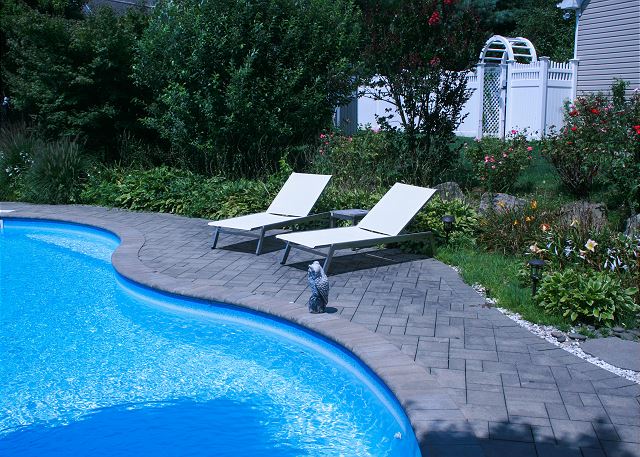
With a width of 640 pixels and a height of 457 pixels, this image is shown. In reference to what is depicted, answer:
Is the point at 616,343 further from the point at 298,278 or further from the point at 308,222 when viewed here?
the point at 308,222

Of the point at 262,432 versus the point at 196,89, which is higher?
the point at 196,89

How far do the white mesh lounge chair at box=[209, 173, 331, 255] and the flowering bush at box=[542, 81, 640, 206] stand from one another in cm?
374

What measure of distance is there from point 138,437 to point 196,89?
8.48 meters

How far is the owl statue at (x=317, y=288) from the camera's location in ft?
19.9

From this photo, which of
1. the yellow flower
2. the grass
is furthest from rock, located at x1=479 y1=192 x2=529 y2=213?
the yellow flower

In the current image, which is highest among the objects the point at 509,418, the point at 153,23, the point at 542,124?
the point at 153,23

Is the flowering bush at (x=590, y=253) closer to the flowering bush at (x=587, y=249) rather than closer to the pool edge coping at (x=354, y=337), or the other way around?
the flowering bush at (x=587, y=249)

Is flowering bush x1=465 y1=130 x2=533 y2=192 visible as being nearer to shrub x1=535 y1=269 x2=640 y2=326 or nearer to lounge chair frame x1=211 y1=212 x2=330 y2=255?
lounge chair frame x1=211 y1=212 x2=330 y2=255

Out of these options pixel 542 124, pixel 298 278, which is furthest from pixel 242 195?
pixel 542 124

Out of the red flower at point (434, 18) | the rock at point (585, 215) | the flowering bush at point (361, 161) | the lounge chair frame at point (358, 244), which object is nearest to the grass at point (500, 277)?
the lounge chair frame at point (358, 244)

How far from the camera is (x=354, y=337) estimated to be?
5.52 metres

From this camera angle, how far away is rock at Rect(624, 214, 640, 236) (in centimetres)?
742

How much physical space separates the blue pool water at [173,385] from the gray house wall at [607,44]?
1279 cm

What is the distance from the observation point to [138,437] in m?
4.63
